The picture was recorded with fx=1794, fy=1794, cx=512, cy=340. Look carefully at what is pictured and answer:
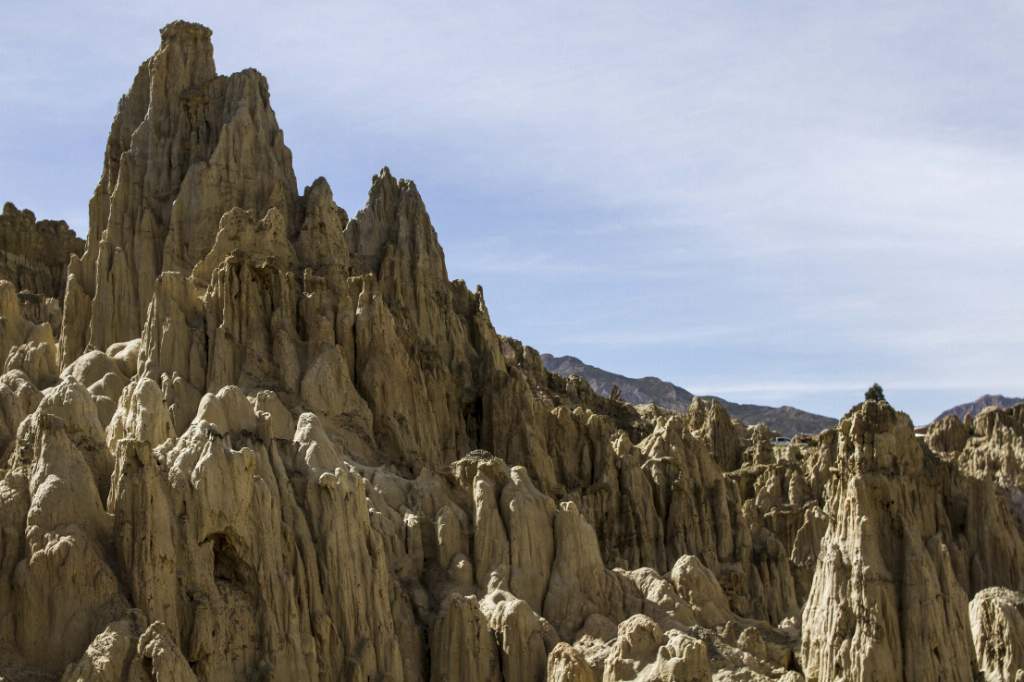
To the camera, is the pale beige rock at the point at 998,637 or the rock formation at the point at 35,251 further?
the rock formation at the point at 35,251

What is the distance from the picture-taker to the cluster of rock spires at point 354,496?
165 feet

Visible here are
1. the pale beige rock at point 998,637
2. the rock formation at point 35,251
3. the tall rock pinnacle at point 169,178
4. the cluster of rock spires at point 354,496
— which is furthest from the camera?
the rock formation at point 35,251

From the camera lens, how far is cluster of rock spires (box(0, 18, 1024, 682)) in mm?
50312

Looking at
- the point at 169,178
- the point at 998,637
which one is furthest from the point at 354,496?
the point at 169,178

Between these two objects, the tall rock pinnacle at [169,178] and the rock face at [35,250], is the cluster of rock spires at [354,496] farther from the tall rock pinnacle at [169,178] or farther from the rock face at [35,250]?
the rock face at [35,250]

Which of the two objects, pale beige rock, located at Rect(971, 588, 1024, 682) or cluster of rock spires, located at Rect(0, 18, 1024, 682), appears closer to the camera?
cluster of rock spires, located at Rect(0, 18, 1024, 682)

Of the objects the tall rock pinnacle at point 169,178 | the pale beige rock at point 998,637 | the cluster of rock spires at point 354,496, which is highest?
the tall rock pinnacle at point 169,178

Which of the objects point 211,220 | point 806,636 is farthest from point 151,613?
point 211,220

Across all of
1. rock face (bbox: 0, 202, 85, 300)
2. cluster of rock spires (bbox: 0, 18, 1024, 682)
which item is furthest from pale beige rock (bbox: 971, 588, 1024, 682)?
rock face (bbox: 0, 202, 85, 300)

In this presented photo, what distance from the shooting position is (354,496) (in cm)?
5912

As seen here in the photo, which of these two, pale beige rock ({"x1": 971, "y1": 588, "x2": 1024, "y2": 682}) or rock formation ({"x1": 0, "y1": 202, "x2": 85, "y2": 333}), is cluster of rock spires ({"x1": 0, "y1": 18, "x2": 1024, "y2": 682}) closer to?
pale beige rock ({"x1": 971, "y1": 588, "x2": 1024, "y2": 682})

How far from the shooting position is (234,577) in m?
53.7

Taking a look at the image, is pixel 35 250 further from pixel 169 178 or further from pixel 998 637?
pixel 998 637

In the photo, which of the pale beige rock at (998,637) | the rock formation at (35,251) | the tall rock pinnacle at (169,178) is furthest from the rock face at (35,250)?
the pale beige rock at (998,637)
